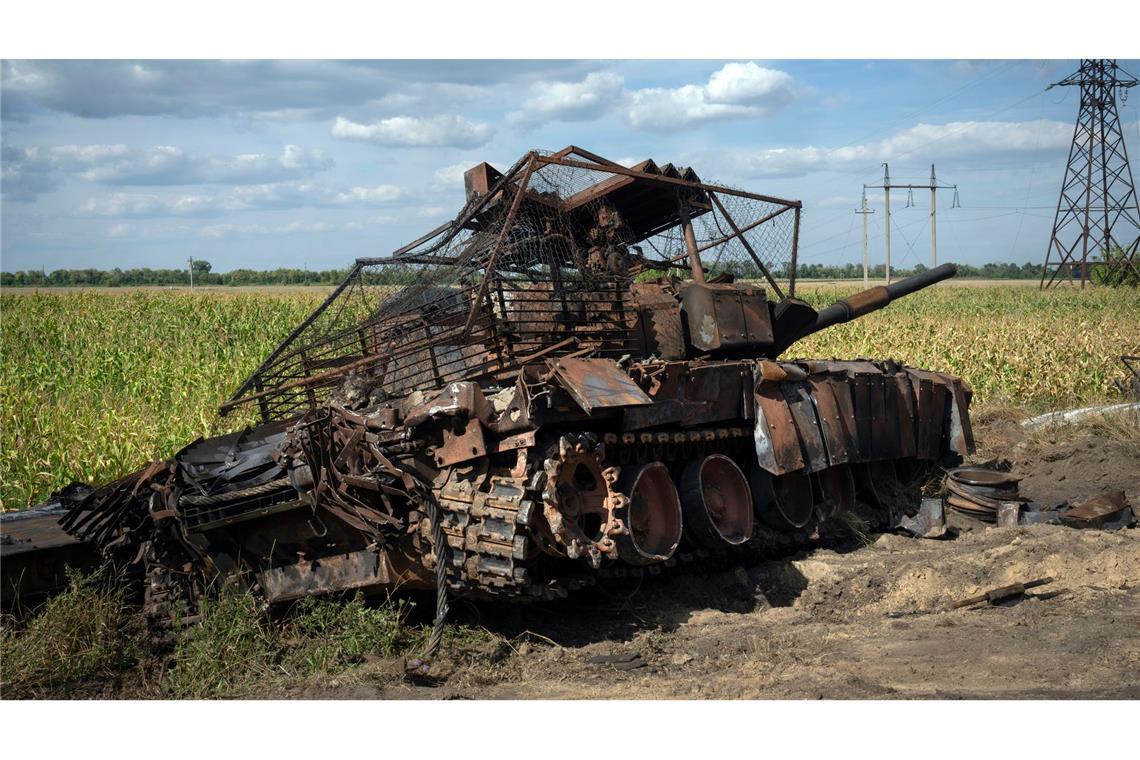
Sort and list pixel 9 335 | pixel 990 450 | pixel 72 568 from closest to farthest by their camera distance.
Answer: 1. pixel 72 568
2. pixel 990 450
3. pixel 9 335

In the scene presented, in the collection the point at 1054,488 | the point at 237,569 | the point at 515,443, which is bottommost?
the point at 1054,488

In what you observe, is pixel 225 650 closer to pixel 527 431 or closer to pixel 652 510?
pixel 527 431

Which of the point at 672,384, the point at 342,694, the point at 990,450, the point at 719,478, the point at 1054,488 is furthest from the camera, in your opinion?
the point at 990,450

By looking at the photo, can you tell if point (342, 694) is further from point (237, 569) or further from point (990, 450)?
point (990, 450)

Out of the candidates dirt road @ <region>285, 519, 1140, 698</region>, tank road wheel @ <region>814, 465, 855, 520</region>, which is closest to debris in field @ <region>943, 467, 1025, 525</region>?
dirt road @ <region>285, 519, 1140, 698</region>

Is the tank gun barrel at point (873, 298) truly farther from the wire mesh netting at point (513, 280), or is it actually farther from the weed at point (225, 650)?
the weed at point (225, 650)

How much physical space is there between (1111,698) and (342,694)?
4580mm

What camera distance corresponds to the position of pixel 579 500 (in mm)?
8125

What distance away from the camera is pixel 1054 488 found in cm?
1346

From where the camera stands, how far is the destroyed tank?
7.94 meters

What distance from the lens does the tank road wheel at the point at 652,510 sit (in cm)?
872

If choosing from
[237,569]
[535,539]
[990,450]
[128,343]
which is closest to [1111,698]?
[535,539]

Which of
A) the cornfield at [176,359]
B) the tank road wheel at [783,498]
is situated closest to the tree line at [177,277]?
the cornfield at [176,359]

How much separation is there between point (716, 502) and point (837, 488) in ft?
8.57
